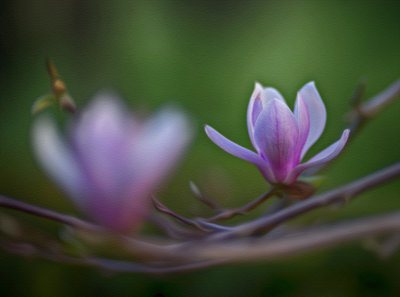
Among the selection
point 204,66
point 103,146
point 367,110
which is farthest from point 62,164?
point 204,66

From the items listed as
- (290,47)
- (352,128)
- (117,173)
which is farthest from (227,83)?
(117,173)

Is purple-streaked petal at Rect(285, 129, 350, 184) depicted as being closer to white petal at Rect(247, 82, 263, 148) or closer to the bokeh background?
white petal at Rect(247, 82, 263, 148)

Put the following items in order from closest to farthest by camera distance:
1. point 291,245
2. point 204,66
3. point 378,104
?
point 291,245 < point 378,104 < point 204,66

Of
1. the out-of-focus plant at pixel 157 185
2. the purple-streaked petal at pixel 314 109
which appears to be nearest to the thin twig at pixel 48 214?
the out-of-focus plant at pixel 157 185

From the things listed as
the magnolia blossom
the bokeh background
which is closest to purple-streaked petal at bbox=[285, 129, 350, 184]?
the magnolia blossom

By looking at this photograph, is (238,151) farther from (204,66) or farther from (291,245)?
(204,66)

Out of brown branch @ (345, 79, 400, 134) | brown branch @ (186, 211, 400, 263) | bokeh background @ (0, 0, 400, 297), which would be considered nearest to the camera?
brown branch @ (186, 211, 400, 263)

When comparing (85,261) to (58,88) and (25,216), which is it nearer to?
(58,88)

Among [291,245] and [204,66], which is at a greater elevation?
[204,66]
